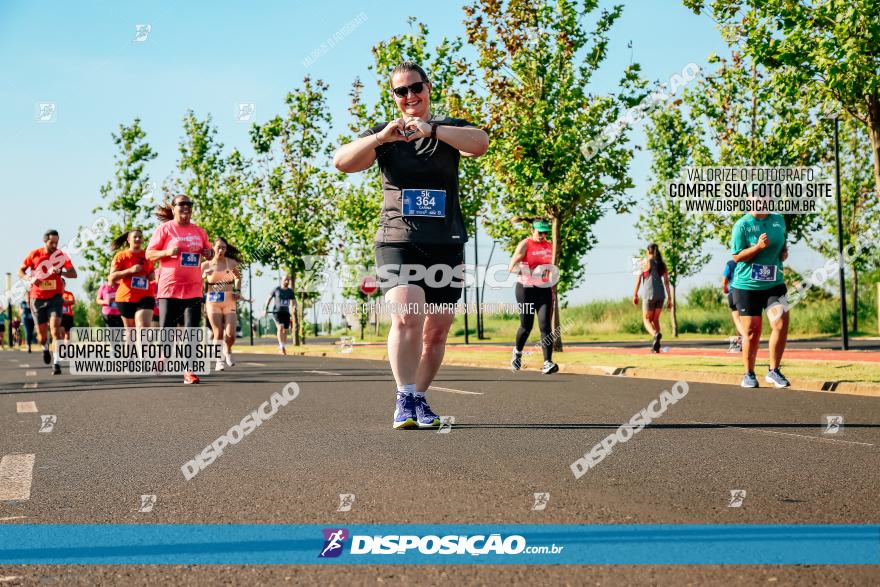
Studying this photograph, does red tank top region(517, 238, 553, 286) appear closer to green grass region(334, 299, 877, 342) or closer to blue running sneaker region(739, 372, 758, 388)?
blue running sneaker region(739, 372, 758, 388)

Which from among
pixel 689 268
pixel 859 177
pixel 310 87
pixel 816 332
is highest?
pixel 310 87

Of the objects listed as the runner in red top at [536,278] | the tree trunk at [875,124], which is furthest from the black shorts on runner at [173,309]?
the tree trunk at [875,124]

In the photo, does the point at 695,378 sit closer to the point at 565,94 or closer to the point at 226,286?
the point at 226,286

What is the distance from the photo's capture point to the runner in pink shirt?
1220 centimetres

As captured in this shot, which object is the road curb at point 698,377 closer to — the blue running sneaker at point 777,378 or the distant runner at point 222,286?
the blue running sneaker at point 777,378

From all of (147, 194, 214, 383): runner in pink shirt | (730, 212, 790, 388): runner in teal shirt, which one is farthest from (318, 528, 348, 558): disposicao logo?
(147, 194, 214, 383): runner in pink shirt

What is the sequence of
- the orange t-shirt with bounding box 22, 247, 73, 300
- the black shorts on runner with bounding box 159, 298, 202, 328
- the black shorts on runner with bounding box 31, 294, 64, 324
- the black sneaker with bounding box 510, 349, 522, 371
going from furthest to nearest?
the black shorts on runner with bounding box 31, 294, 64, 324
the orange t-shirt with bounding box 22, 247, 73, 300
the black sneaker with bounding box 510, 349, 522, 371
the black shorts on runner with bounding box 159, 298, 202, 328

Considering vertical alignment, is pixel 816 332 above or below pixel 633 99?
below

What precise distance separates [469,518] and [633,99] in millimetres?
18057

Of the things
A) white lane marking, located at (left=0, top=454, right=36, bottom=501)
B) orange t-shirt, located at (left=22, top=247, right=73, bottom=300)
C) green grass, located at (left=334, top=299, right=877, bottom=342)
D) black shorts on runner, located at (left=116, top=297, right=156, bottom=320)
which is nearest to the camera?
white lane marking, located at (left=0, top=454, right=36, bottom=501)

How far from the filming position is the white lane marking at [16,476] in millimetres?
4797

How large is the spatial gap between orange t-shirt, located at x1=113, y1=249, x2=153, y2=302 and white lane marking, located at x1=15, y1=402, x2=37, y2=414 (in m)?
4.69

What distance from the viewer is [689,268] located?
117 feet

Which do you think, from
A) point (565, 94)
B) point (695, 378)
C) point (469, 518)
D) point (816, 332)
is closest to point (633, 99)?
point (565, 94)
